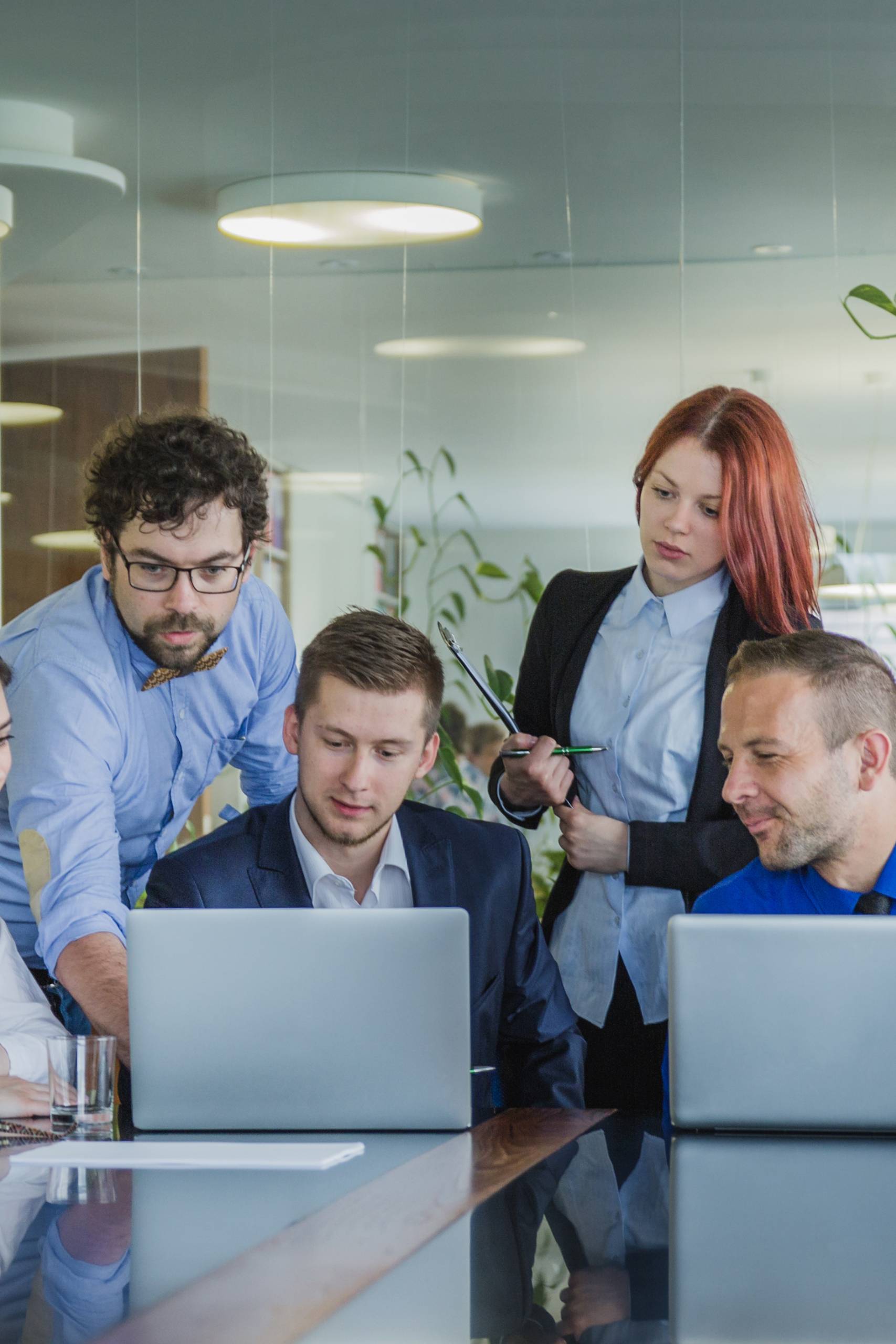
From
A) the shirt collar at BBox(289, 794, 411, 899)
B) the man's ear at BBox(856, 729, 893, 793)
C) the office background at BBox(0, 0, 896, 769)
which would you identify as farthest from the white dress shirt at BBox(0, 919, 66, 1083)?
the office background at BBox(0, 0, 896, 769)

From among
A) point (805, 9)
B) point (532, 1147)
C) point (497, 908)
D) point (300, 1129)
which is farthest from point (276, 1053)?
point (805, 9)

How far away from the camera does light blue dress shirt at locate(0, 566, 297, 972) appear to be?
2199mm

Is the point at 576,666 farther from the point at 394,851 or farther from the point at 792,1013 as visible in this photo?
the point at 792,1013

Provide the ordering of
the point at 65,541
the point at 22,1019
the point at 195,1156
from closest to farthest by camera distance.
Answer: the point at 195,1156 → the point at 22,1019 → the point at 65,541

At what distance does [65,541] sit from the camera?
14.4 ft

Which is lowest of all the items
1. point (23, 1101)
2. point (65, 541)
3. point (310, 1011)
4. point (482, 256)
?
point (23, 1101)

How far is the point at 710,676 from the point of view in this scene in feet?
7.97

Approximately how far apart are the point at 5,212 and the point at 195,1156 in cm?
335

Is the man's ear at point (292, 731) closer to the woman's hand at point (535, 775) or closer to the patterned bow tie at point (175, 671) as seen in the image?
the patterned bow tie at point (175, 671)

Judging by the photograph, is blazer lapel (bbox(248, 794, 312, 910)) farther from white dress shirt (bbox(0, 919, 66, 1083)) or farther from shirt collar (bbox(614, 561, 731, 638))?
shirt collar (bbox(614, 561, 731, 638))

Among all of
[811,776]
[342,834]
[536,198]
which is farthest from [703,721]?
[536,198]

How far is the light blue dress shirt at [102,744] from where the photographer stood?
7.22 feet

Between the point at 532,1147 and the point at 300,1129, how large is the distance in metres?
0.25

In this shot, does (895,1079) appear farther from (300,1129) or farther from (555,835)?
(555,835)
